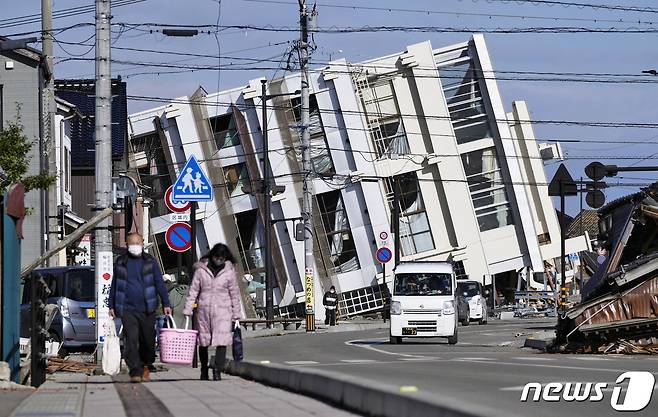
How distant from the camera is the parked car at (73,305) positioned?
27375 millimetres

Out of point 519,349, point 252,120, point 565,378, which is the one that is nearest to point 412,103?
point 252,120

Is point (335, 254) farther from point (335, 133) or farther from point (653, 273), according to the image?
point (653, 273)

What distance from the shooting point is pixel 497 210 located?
69562mm

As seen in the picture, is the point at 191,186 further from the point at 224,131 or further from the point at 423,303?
the point at 224,131

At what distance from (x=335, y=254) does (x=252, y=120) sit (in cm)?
818

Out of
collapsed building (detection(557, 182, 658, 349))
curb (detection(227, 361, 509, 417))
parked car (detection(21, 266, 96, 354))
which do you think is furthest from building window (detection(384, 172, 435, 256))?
curb (detection(227, 361, 509, 417))

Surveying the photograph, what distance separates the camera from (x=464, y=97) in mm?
67875

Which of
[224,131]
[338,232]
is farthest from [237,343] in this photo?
[224,131]

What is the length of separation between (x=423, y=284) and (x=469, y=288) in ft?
61.4

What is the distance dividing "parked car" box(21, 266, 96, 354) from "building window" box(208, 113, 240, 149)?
1654 inches

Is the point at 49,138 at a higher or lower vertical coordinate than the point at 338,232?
lower

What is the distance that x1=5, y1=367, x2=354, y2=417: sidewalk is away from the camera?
1179 centimetres

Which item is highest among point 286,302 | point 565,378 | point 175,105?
point 175,105

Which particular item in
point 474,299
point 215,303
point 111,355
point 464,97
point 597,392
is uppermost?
point 464,97
